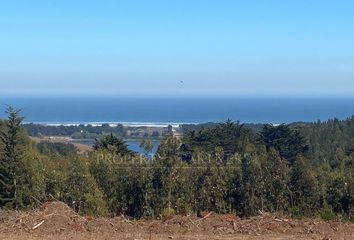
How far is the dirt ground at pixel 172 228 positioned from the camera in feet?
26.9

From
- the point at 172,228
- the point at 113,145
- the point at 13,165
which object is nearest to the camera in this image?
the point at 172,228

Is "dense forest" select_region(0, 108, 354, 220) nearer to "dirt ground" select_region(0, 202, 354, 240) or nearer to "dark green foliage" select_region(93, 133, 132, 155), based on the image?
"dark green foliage" select_region(93, 133, 132, 155)

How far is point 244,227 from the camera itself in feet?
27.8

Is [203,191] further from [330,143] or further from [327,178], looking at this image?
[330,143]

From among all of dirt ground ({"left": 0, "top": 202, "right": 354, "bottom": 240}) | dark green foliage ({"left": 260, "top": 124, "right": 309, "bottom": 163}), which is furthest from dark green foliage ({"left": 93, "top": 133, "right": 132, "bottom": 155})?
dirt ground ({"left": 0, "top": 202, "right": 354, "bottom": 240})

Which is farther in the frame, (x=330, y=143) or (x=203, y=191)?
(x=330, y=143)

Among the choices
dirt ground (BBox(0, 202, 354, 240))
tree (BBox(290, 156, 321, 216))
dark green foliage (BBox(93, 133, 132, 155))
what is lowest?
tree (BBox(290, 156, 321, 216))

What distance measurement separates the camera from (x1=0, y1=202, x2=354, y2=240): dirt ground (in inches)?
323

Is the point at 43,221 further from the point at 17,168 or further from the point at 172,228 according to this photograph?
the point at 17,168

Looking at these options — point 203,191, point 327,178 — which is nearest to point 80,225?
point 203,191

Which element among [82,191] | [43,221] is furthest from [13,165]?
[43,221]

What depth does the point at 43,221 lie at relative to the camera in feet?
28.5

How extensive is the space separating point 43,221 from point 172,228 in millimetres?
1780

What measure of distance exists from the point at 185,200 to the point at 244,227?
10.6m
